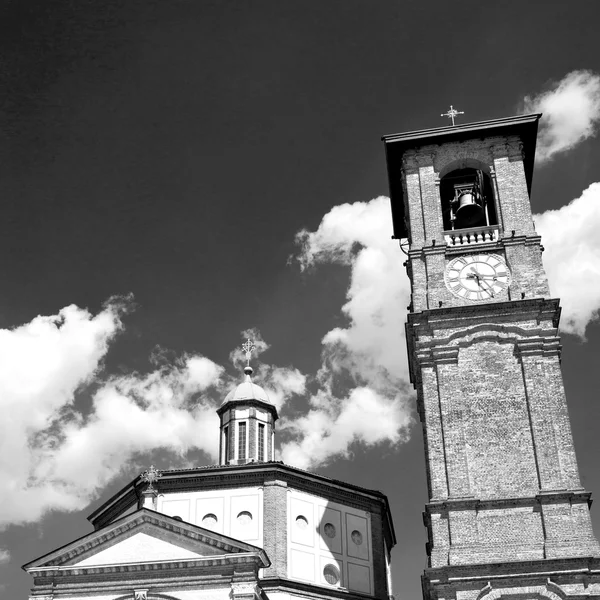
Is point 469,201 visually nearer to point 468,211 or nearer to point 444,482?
point 468,211

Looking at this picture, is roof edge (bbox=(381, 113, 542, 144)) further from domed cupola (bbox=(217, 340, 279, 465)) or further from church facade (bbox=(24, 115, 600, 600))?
domed cupola (bbox=(217, 340, 279, 465))

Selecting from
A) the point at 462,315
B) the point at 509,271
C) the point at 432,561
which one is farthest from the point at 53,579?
the point at 509,271

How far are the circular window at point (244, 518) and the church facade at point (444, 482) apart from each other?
38 mm

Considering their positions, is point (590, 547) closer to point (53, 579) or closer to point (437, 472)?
point (437, 472)

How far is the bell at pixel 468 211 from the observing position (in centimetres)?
3328

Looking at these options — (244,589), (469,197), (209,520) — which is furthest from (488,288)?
(209,520)

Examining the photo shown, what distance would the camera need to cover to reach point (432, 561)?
2519 cm

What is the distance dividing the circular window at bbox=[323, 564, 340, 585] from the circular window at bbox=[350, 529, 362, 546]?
60.8 inches

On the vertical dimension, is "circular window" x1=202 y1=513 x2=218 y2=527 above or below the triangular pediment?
above

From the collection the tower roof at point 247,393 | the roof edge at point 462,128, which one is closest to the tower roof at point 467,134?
the roof edge at point 462,128

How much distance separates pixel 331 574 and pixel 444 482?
794 centimetres

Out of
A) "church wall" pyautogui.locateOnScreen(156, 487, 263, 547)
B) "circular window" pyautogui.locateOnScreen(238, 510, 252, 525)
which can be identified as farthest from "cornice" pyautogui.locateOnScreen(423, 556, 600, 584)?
"circular window" pyautogui.locateOnScreen(238, 510, 252, 525)

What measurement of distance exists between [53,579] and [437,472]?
482 inches

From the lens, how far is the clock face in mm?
30078
